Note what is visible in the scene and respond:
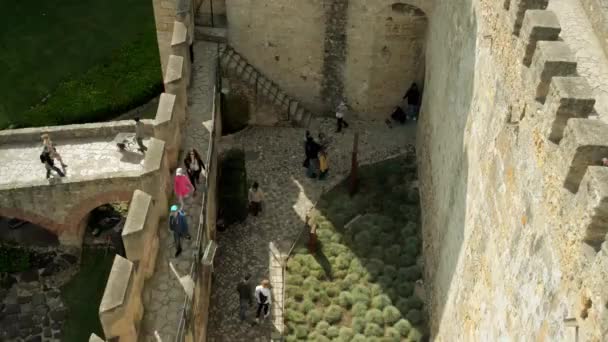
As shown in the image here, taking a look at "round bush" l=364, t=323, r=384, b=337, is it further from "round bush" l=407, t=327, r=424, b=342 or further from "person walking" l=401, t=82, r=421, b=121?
"person walking" l=401, t=82, r=421, b=121

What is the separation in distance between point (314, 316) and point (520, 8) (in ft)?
24.0

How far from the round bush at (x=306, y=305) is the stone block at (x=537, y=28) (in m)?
7.19

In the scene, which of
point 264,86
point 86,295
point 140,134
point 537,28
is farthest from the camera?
point 264,86

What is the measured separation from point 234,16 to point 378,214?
6.00m

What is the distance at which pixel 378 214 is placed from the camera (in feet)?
53.2

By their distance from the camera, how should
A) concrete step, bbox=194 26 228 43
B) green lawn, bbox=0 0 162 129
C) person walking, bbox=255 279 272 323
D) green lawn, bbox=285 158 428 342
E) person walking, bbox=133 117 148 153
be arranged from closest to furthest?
person walking, bbox=255 279 272 323, green lawn, bbox=285 158 428 342, person walking, bbox=133 117 148 153, concrete step, bbox=194 26 228 43, green lawn, bbox=0 0 162 129

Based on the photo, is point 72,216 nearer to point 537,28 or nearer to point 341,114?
point 341,114

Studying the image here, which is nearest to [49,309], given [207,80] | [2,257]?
[2,257]

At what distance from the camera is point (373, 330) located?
13.9m

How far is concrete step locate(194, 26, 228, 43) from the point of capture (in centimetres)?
1819

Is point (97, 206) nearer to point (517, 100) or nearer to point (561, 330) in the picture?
point (517, 100)

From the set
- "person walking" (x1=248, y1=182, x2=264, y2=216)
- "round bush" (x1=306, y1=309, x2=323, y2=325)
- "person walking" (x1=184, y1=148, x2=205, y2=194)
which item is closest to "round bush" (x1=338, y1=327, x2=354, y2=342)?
"round bush" (x1=306, y1=309, x2=323, y2=325)

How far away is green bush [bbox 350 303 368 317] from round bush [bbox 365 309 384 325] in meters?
0.08

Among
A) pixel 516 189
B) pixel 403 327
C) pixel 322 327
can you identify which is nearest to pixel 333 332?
pixel 322 327
